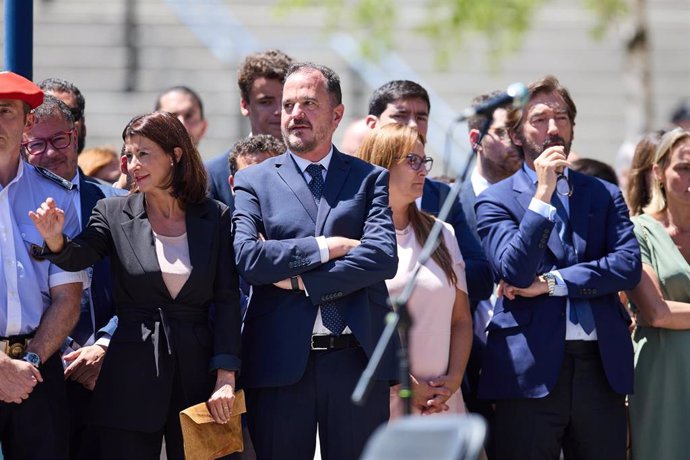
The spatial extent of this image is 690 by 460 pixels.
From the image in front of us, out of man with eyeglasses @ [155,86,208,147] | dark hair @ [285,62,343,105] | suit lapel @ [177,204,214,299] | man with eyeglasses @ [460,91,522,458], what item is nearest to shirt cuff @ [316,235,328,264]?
suit lapel @ [177,204,214,299]

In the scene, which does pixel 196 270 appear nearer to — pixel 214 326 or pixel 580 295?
pixel 214 326

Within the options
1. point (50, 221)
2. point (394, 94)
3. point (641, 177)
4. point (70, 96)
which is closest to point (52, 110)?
point (70, 96)

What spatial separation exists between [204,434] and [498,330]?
1641 mm

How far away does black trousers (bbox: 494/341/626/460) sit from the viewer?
6.18 m

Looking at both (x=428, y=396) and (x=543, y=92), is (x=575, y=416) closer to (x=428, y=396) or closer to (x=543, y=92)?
(x=428, y=396)

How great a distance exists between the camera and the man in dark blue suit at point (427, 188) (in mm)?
6621

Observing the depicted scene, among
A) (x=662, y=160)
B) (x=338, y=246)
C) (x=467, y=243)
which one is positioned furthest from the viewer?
(x=662, y=160)

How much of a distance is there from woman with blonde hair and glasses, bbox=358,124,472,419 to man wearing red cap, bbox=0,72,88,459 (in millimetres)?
1604

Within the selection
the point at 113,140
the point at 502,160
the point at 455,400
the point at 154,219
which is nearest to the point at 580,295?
the point at 455,400

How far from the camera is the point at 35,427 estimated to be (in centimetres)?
563

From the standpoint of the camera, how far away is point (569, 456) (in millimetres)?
6320

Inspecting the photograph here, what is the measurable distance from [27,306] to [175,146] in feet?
3.28

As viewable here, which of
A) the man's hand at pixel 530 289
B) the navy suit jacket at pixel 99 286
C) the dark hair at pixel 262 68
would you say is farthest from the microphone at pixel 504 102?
the dark hair at pixel 262 68

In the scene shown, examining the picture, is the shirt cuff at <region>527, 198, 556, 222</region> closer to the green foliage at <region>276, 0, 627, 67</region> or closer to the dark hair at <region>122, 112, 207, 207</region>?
the dark hair at <region>122, 112, 207, 207</region>
